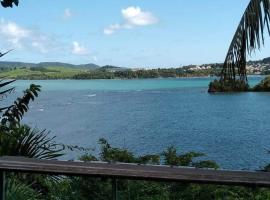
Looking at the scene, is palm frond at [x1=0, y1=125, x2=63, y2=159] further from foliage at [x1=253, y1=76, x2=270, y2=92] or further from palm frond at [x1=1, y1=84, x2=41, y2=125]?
foliage at [x1=253, y1=76, x2=270, y2=92]

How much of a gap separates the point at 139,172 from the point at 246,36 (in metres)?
2.58

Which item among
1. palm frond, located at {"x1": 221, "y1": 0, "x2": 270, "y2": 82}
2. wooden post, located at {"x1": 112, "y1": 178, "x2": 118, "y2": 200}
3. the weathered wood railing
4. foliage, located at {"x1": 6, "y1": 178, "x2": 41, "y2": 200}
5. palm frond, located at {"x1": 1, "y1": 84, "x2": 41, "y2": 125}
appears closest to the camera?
the weathered wood railing

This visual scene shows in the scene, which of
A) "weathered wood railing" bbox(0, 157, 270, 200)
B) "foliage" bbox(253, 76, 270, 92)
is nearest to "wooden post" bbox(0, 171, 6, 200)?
"weathered wood railing" bbox(0, 157, 270, 200)

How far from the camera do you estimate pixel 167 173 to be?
285 centimetres

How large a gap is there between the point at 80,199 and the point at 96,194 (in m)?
0.19

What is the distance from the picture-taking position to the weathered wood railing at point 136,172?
2734 millimetres

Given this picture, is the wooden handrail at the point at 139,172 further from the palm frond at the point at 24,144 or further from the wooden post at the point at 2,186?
the palm frond at the point at 24,144

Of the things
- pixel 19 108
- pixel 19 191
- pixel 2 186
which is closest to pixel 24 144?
pixel 19 108

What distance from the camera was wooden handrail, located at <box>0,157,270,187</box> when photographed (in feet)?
8.97

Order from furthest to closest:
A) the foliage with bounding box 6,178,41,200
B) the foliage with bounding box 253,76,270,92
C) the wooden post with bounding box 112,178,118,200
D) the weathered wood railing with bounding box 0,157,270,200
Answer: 1. the foliage with bounding box 253,76,270,92
2. the foliage with bounding box 6,178,41,200
3. the wooden post with bounding box 112,178,118,200
4. the weathered wood railing with bounding box 0,157,270,200

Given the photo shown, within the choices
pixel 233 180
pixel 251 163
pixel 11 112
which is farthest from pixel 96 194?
pixel 251 163

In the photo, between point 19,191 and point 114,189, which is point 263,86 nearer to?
point 19,191

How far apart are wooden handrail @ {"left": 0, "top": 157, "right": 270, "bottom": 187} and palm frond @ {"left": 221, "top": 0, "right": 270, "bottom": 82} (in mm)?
2382

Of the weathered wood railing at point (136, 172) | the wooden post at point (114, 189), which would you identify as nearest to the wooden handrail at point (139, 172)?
the weathered wood railing at point (136, 172)
